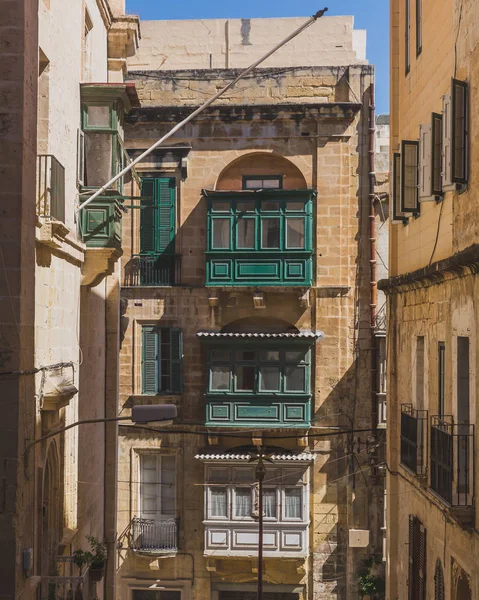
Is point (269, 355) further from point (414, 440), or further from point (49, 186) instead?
point (49, 186)

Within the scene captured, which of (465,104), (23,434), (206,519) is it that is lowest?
(206,519)

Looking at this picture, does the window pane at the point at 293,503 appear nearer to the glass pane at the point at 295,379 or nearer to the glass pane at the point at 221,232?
the glass pane at the point at 295,379

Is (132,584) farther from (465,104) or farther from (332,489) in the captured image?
(465,104)

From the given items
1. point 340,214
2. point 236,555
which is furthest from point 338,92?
A: point 236,555

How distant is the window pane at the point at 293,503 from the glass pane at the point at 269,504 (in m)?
0.27

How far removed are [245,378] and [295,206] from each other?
4.40 metres

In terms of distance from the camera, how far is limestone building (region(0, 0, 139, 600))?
37.5 ft

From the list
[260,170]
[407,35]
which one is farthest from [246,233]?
[407,35]

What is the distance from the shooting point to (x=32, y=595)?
12359 mm

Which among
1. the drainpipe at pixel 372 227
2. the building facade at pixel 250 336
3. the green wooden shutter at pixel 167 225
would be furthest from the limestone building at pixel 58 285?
the drainpipe at pixel 372 227

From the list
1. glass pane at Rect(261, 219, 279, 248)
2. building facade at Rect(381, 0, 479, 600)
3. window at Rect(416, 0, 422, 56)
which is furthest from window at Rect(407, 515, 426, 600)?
glass pane at Rect(261, 219, 279, 248)

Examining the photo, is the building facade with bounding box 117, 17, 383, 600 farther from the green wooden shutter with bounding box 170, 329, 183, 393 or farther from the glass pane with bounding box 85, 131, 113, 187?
the glass pane with bounding box 85, 131, 113, 187

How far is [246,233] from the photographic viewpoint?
2512 centimetres

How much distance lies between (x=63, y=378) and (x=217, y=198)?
11.1m
